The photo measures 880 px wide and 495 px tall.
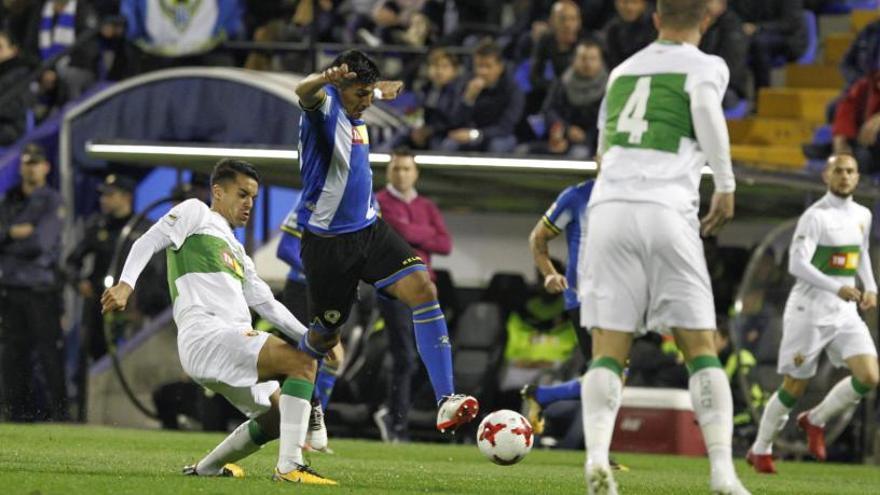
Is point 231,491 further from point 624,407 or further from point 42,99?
point 42,99

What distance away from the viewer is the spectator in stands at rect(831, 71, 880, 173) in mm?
16656

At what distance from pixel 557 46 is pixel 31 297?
5.55 m

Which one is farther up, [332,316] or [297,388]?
[332,316]

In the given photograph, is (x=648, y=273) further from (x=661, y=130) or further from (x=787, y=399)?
(x=787, y=399)

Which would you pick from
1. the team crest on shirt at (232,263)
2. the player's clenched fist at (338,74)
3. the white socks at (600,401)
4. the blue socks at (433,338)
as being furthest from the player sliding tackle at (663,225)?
the blue socks at (433,338)

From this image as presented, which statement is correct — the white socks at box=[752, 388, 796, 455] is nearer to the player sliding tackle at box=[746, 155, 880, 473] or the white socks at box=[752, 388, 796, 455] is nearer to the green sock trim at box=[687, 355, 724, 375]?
the player sliding tackle at box=[746, 155, 880, 473]

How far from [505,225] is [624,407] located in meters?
3.48

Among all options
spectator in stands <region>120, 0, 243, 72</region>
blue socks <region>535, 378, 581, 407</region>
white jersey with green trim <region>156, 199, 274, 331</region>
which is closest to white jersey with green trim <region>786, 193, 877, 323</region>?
blue socks <region>535, 378, 581, 407</region>

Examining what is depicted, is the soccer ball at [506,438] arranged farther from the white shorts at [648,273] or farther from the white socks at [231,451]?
the white shorts at [648,273]

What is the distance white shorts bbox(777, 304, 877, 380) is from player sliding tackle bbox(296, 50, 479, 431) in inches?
148

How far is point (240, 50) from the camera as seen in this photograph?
2078 cm

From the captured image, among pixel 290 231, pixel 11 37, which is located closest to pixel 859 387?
pixel 290 231

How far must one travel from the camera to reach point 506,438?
984cm

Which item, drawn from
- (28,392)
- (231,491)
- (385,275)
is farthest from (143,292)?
(231,491)
